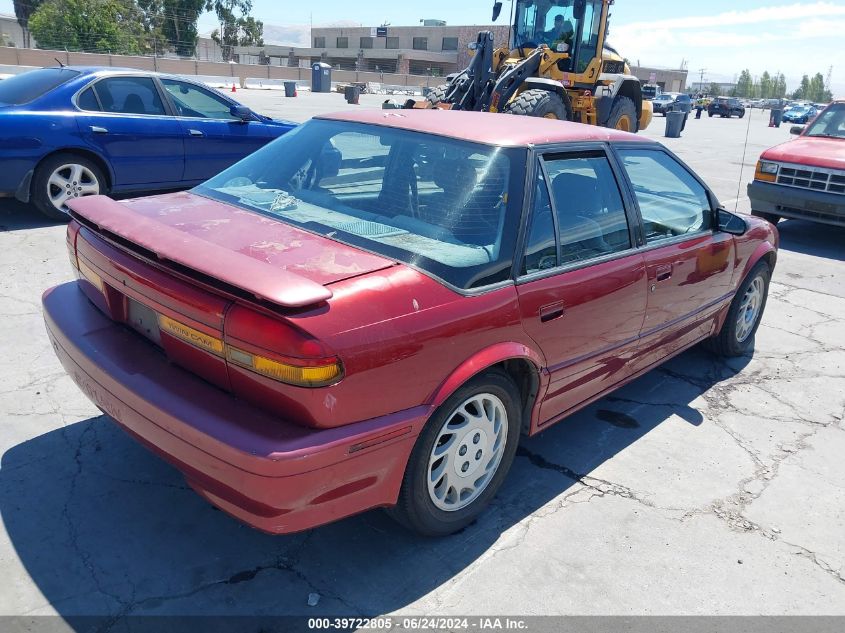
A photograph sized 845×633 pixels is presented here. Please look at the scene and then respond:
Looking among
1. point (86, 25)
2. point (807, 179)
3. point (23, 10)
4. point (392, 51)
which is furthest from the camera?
point (392, 51)

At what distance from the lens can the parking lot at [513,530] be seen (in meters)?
2.54

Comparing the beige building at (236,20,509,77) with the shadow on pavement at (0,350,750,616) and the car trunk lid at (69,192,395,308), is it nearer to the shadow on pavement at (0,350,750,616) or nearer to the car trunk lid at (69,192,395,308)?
the car trunk lid at (69,192,395,308)

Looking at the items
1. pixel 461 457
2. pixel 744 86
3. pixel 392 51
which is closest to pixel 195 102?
pixel 461 457

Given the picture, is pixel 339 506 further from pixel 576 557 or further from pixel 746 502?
pixel 746 502

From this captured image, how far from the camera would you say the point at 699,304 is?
13.7ft

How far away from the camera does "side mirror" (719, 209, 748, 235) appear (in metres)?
4.23

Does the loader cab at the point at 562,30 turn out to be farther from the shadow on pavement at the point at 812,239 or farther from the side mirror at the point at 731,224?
the side mirror at the point at 731,224

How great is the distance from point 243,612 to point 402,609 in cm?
56

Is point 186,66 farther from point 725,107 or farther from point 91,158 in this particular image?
point 91,158

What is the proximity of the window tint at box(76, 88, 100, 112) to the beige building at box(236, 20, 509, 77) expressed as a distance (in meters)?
66.2

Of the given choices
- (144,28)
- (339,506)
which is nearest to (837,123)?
(339,506)

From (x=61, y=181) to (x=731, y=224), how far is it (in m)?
5.98

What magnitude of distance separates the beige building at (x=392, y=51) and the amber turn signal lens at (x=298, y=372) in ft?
233

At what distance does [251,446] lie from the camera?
215cm
